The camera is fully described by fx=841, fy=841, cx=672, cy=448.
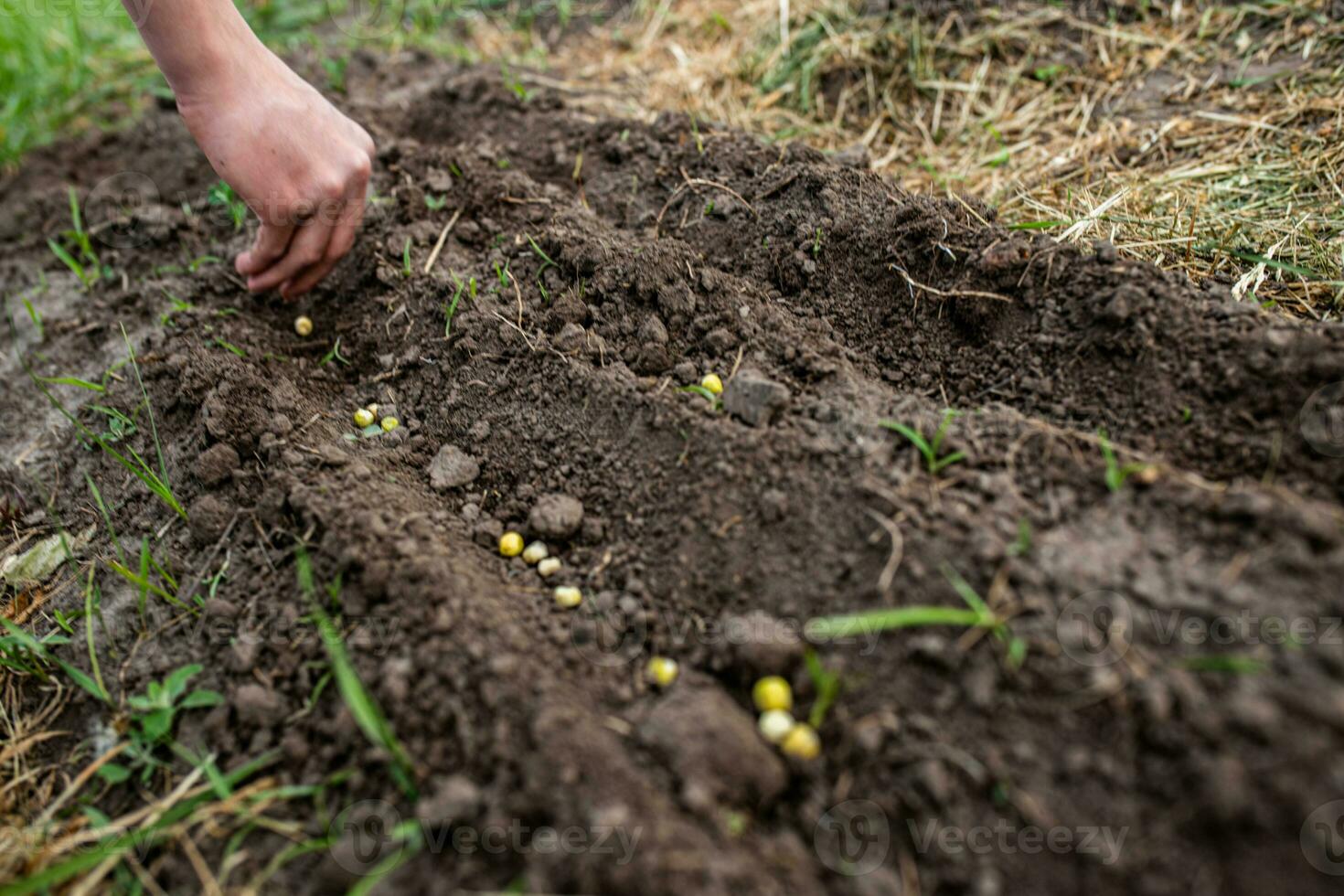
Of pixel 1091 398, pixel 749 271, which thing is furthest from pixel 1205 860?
pixel 749 271

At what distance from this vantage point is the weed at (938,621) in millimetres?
1384

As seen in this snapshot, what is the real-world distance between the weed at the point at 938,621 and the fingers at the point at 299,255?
1.72m

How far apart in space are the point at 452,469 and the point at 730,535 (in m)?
0.75

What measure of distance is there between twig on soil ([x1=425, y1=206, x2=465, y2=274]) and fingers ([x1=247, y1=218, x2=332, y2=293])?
0.28 metres

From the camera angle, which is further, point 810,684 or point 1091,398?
point 1091,398

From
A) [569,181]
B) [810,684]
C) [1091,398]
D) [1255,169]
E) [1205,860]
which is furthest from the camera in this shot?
[569,181]

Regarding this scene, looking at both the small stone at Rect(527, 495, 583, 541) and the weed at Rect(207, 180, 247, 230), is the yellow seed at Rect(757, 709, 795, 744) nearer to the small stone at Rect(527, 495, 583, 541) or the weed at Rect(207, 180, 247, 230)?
the small stone at Rect(527, 495, 583, 541)

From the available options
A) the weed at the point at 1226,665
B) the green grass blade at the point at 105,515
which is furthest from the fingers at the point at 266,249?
the weed at the point at 1226,665

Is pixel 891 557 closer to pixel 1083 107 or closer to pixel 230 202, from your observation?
pixel 1083 107

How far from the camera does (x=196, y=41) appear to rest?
200cm

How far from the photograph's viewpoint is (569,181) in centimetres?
279

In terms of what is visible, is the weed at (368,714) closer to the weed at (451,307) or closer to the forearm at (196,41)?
the weed at (451,307)

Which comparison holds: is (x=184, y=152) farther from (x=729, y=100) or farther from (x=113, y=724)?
(x=113, y=724)

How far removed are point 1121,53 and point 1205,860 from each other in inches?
114
